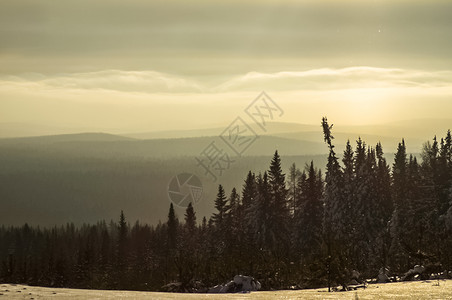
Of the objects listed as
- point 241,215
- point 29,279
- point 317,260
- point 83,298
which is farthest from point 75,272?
point 83,298

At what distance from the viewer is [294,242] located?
109 meters

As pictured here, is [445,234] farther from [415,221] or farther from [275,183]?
[275,183]

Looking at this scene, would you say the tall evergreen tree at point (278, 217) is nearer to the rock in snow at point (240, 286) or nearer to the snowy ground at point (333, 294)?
the rock in snow at point (240, 286)

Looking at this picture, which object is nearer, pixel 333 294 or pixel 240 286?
pixel 333 294

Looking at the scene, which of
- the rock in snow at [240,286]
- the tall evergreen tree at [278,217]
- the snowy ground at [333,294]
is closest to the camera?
the snowy ground at [333,294]

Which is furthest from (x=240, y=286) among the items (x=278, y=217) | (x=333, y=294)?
(x=278, y=217)

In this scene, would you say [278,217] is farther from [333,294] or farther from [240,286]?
[333,294]

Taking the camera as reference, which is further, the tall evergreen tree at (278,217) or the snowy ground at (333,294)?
the tall evergreen tree at (278,217)

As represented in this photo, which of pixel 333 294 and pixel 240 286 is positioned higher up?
pixel 333 294

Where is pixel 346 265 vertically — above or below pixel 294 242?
above

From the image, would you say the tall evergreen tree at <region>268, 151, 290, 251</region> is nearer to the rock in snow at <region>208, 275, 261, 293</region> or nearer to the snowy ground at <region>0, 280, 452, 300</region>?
the rock in snow at <region>208, 275, 261, 293</region>

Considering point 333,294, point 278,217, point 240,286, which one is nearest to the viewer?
point 333,294

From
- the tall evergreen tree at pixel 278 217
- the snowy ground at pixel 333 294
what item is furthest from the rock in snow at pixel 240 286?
the tall evergreen tree at pixel 278 217

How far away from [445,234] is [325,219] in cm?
1985
